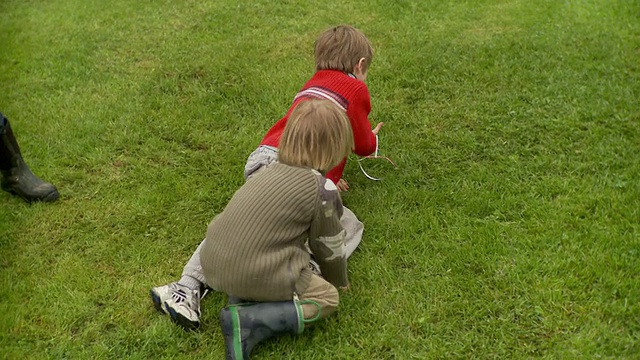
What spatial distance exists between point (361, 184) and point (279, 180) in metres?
1.16

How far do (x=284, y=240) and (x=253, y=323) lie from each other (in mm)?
361

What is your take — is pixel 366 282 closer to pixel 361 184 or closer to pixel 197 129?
pixel 361 184

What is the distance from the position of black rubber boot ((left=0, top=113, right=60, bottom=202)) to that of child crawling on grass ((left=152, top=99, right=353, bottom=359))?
4.18 ft

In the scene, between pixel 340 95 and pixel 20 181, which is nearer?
pixel 340 95

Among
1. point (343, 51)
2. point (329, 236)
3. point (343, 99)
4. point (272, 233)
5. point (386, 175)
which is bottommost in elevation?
point (386, 175)

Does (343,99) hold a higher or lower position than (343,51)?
lower

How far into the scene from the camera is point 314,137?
8.75 ft

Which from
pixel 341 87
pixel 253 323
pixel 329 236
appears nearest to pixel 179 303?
pixel 253 323

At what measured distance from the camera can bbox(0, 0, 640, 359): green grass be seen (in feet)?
9.02

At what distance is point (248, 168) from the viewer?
317 cm

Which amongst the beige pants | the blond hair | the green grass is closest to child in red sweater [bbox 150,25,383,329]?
the blond hair

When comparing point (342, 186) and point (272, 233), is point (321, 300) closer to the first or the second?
point (272, 233)

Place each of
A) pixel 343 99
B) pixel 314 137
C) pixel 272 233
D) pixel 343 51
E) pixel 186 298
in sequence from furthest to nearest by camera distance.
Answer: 1. pixel 343 51
2. pixel 343 99
3. pixel 186 298
4. pixel 314 137
5. pixel 272 233

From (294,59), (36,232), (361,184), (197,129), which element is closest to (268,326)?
(361,184)
